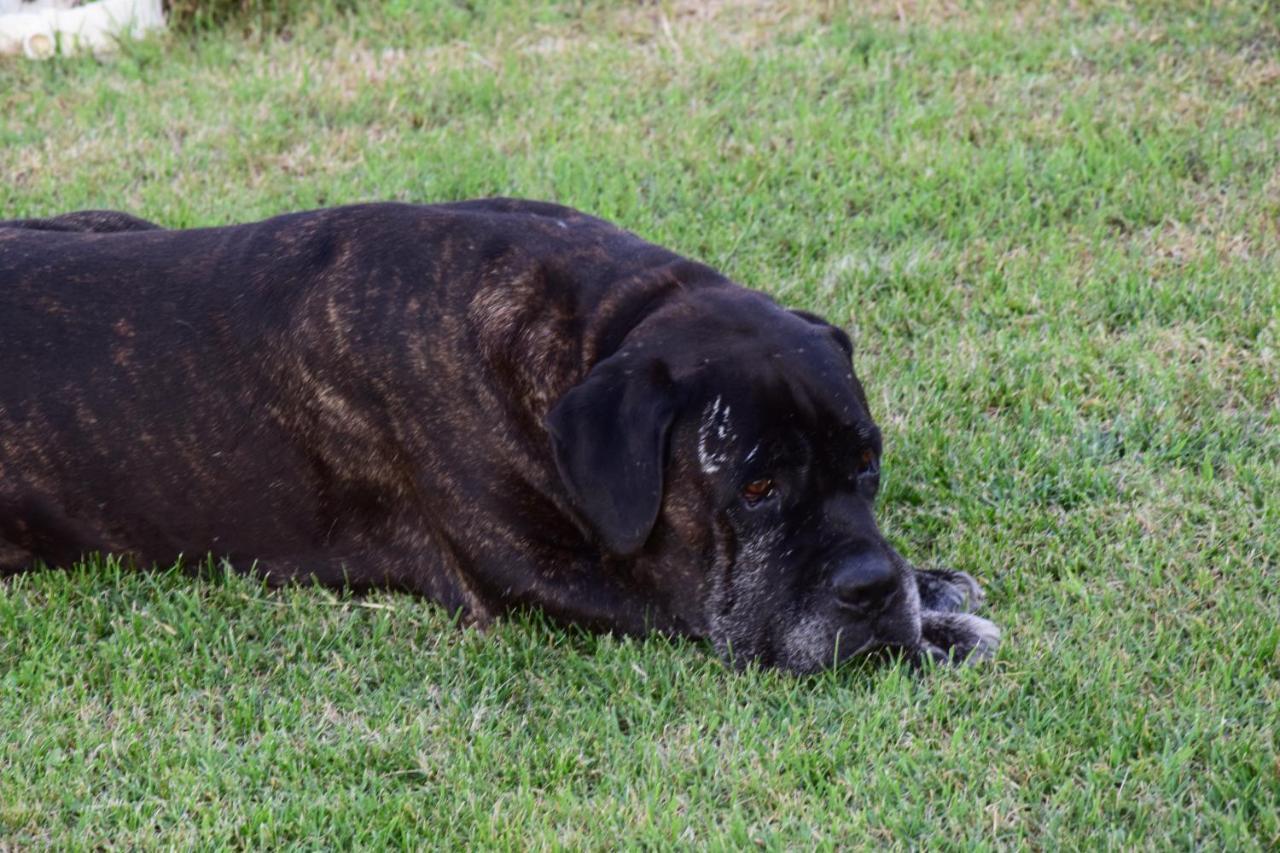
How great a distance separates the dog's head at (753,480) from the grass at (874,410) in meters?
0.19

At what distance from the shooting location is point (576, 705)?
166 inches

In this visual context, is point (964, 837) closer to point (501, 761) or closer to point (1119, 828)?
point (1119, 828)

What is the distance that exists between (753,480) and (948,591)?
78cm

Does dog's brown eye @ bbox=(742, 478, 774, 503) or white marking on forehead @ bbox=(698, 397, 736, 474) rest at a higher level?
white marking on forehead @ bbox=(698, 397, 736, 474)

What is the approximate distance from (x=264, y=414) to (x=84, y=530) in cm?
69

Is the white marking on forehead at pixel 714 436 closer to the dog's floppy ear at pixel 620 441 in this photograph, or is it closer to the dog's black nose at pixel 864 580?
the dog's floppy ear at pixel 620 441

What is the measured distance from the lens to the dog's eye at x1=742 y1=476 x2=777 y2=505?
4.14 metres

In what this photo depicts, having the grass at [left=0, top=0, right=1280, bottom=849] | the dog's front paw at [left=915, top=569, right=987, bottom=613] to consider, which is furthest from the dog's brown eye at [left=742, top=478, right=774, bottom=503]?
the dog's front paw at [left=915, top=569, right=987, bottom=613]

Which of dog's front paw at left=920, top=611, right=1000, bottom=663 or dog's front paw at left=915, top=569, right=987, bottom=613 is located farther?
dog's front paw at left=915, top=569, right=987, bottom=613

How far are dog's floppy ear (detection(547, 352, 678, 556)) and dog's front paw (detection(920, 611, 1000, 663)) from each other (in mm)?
822

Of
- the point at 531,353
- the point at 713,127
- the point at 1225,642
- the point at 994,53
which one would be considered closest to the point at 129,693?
the point at 531,353

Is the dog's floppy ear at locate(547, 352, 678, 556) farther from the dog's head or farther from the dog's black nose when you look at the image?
the dog's black nose

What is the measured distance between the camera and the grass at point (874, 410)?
12.4 ft

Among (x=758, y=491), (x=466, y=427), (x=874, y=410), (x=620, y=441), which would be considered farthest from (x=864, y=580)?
(x=874, y=410)
